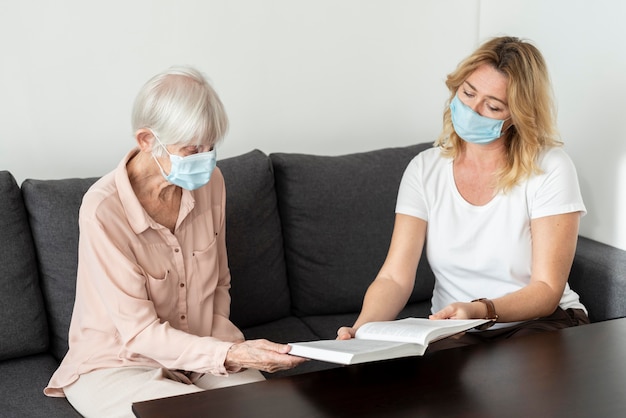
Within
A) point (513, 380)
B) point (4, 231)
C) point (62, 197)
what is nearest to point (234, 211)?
point (62, 197)

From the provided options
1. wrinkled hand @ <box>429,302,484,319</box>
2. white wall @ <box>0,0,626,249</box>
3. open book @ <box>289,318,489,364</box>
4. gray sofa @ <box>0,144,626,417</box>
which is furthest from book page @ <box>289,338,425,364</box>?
white wall @ <box>0,0,626,249</box>

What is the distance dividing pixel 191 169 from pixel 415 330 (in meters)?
0.64

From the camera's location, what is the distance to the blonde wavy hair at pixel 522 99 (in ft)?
6.79

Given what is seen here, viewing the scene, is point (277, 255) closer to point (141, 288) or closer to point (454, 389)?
point (141, 288)

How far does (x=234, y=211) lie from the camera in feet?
7.96

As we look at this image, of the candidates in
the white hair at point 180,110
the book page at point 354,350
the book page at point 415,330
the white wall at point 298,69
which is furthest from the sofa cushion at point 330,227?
the book page at point 354,350

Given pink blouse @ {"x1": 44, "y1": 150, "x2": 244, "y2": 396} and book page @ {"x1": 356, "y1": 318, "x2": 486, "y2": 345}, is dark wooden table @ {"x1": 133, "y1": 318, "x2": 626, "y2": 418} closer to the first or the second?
book page @ {"x1": 356, "y1": 318, "x2": 486, "y2": 345}

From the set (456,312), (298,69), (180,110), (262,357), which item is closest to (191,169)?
(180,110)

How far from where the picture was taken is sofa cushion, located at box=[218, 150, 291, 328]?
243 centimetres

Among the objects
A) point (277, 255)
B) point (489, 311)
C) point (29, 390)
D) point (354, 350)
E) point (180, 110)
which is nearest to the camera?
point (354, 350)

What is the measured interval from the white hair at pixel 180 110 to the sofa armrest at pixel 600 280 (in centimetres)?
120

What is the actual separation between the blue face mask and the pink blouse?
25.8 inches

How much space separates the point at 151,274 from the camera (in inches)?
75.4

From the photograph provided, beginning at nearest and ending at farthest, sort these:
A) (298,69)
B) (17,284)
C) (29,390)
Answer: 1. (29,390)
2. (17,284)
3. (298,69)
